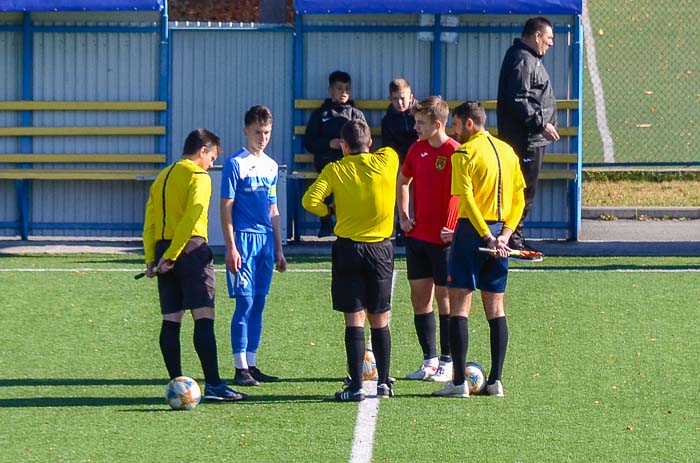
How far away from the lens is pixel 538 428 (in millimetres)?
7484

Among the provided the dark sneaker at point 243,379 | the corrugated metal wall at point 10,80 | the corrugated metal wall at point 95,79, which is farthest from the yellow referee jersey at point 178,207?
the corrugated metal wall at point 10,80

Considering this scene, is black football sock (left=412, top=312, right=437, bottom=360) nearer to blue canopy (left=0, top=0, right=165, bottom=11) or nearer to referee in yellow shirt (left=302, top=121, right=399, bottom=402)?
referee in yellow shirt (left=302, top=121, right=399, bottom=402)

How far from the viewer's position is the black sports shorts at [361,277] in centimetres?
816

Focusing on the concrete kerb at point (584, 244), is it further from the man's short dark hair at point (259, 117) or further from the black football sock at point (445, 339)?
the man's short dark hair at point (259, 117)

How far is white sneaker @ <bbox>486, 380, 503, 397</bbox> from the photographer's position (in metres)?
8.26

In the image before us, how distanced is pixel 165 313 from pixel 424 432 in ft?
5.97

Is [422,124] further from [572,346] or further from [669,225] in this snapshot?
[669,225]

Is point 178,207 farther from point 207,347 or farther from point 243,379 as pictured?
point 243,379

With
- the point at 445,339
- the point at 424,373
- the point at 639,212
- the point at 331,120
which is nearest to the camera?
the point at 424,373

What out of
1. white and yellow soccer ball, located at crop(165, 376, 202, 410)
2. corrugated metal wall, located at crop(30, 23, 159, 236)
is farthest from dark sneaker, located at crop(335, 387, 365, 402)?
corrugated metal wall, located at crop(30, 23, 159, 236)

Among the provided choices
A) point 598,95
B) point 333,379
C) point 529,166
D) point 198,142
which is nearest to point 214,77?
point 529,166

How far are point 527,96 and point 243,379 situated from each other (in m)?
5.08

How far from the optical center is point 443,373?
8820 mm

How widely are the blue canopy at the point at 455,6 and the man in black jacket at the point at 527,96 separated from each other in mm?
1513
